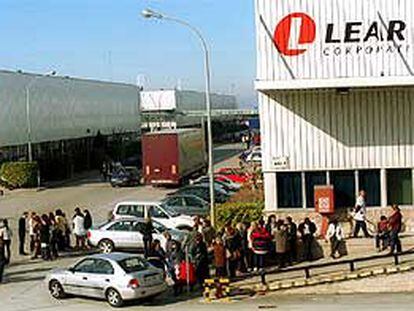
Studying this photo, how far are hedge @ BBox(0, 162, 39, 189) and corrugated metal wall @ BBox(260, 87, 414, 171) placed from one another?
30.5 m

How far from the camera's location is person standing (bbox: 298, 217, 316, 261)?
977 inches

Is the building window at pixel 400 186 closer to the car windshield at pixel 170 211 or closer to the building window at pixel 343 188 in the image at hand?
the building window at pixel 343 188

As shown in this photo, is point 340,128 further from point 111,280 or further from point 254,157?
point 254,157

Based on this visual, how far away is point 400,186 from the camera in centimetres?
2675

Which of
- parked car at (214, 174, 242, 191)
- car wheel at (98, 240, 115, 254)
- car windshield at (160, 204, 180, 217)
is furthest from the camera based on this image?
parked car at (214, 174, 242, 191)

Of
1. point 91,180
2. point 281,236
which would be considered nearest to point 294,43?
point 281,236

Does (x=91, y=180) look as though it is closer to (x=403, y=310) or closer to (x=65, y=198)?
(x=65, y=198)

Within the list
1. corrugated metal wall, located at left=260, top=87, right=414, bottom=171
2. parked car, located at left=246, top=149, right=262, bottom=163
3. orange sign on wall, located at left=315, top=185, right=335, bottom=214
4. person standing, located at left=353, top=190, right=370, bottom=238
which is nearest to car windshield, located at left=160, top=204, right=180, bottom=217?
corrugated metal wall, located at left=260, top=87, right=414, bottom=171

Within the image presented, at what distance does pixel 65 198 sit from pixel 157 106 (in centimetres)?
5625

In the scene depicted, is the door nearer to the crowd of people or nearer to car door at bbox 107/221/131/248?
the crowd of people

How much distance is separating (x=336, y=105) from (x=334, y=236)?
4.14 meters

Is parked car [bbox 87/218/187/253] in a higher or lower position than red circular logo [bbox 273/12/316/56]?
lower

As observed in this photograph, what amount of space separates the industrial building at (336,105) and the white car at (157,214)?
4.68 m

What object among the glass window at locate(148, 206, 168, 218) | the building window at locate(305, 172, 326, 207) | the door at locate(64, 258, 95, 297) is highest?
the building window at locate(305, 172, 326, 207)
